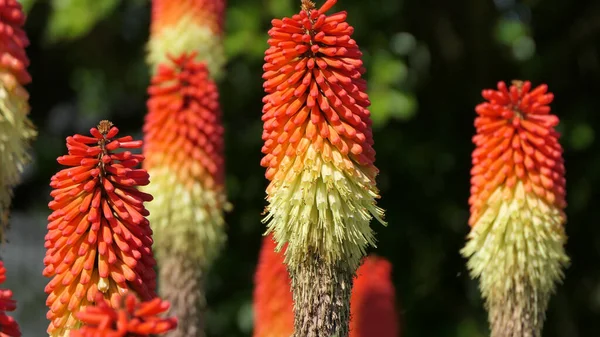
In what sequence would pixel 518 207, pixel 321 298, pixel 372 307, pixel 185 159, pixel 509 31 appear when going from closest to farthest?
pixel 321 298
pixel 518 207
pixel 185 159
pixel 372 307
pixel 509 31

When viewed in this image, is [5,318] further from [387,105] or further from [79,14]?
[79,14]

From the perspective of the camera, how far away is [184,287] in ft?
23.2

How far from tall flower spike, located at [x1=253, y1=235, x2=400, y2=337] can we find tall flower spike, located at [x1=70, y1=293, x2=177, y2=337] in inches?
95.5

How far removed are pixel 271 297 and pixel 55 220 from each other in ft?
8.13

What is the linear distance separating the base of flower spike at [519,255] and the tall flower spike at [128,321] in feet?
9.64

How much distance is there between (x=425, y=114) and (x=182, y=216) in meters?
6.16

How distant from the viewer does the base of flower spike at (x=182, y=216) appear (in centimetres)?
695

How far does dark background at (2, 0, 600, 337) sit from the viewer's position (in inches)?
440

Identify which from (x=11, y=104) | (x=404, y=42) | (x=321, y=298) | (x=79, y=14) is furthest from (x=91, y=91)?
(x=321, y=298)

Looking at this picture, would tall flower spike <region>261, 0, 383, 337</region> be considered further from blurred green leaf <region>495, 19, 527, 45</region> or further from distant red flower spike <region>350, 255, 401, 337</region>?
blurred green leaf <region>495, 19, 527, 45</region>

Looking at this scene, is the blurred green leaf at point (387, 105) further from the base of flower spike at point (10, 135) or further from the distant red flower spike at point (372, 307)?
the base of flower spike at point (10, 135)

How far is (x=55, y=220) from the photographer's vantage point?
4.17 m

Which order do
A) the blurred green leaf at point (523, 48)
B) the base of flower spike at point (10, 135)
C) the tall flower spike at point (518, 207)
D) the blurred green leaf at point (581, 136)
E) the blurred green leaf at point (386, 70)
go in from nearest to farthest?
the base of flower spike at point (10, 135), the tall flower spike at point (518, 207), the blurred green leaf at point (386, 70), the blurred green leaf at point (581, 136), the blurred green leaf at point (523, 48)

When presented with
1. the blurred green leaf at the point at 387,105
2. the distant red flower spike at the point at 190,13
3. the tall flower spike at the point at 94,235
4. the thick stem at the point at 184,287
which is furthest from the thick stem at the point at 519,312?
the blurred green leaf at the point at 387,105
